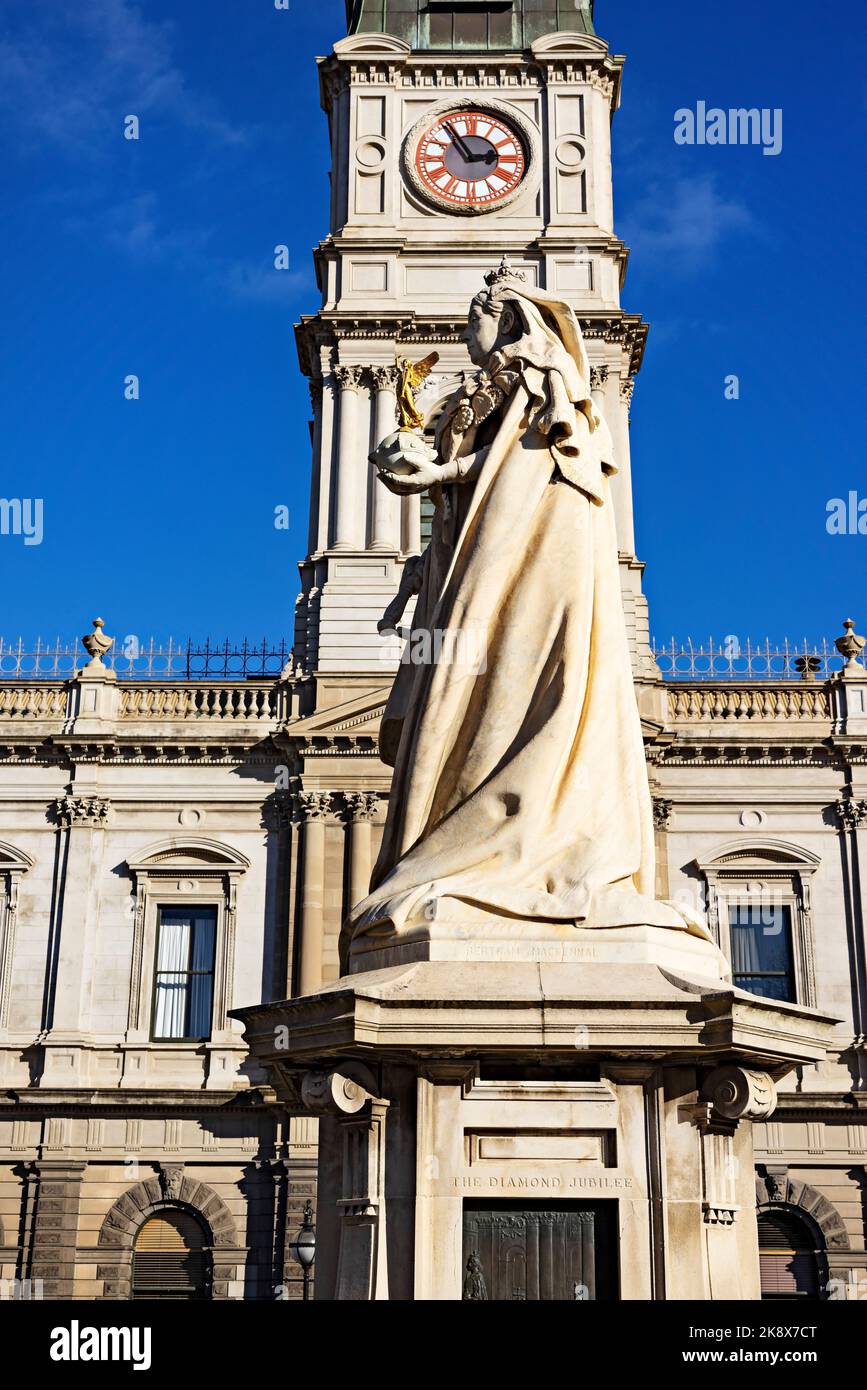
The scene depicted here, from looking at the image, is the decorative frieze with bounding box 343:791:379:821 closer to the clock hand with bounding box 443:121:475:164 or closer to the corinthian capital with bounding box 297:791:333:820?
the corinthian capital with bounding box 297:791:333:820

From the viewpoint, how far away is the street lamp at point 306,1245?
2316cm

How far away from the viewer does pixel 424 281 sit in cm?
3544

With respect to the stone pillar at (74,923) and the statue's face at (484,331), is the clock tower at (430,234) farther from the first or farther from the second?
the statue's face at (484,331)

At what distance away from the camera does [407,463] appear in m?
7.85

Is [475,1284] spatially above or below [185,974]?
below

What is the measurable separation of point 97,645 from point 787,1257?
1726 cm

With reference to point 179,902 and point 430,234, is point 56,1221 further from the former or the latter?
A: point 430,234

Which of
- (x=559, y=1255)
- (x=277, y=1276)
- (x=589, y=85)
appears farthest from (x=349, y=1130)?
(x=589, y=85)

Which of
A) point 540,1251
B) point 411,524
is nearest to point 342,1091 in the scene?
point 540,1251

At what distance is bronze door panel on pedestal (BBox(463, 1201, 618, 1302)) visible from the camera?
631 cm

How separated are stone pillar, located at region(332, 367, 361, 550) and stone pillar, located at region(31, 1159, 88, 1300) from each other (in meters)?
12.8

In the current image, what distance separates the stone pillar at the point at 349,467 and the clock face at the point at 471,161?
4761mm

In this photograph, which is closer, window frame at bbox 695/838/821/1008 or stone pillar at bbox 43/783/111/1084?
stone pillar at bbox 43/783/111/1084

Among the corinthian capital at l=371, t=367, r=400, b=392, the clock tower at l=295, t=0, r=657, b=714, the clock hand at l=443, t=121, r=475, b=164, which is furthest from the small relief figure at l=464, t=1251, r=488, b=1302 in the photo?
the clock hand at l=443, t=121, r=475, b=164
